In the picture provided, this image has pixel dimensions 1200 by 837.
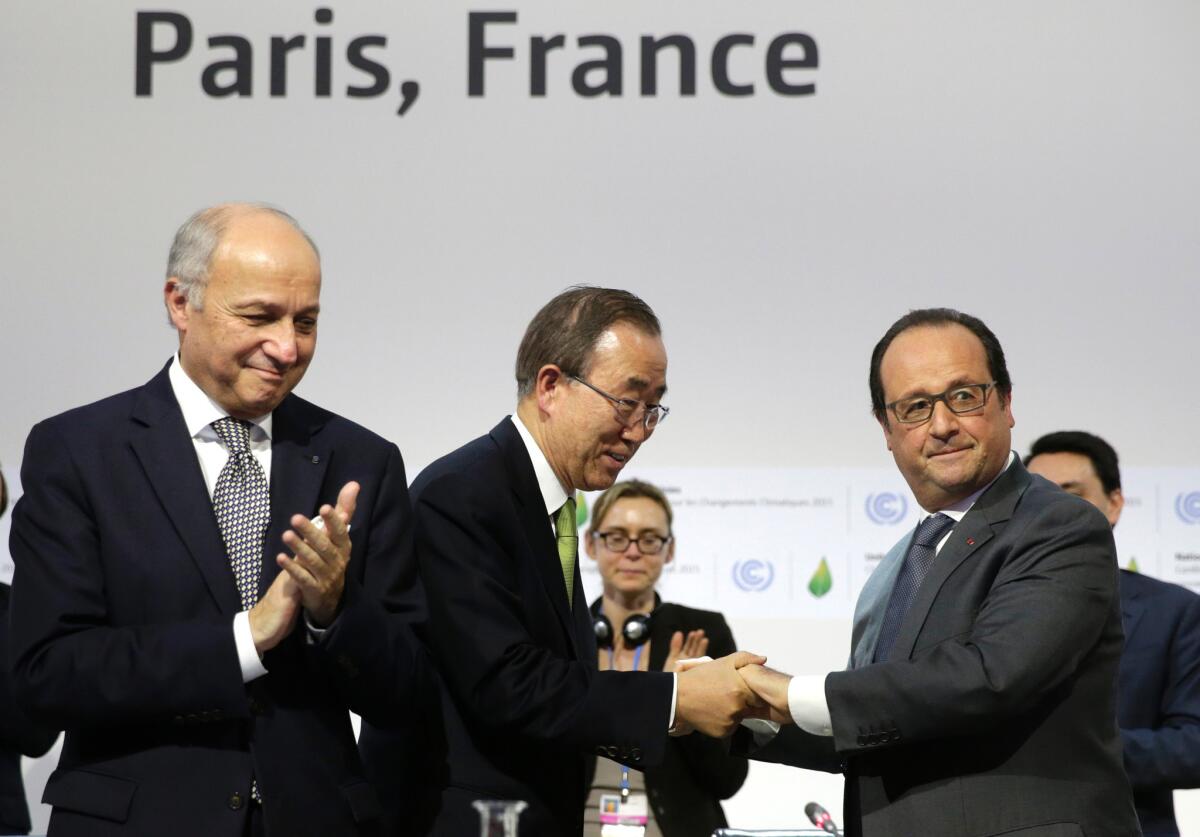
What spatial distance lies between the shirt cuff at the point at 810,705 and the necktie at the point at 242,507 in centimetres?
103

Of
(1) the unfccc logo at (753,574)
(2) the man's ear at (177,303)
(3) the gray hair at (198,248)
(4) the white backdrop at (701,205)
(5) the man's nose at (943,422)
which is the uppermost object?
(4) the white backdrop at (701,205)

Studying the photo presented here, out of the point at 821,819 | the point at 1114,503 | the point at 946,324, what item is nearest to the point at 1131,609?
the point at 1114,503

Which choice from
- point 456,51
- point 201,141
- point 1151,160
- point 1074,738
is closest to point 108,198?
point 201,141

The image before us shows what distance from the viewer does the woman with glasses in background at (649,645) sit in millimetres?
3619

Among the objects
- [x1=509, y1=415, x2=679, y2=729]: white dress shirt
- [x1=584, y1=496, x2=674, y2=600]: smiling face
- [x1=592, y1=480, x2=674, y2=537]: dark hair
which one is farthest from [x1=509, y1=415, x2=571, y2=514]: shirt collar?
[x1=592, y1=480, x2=674, y2=537]: dark hair

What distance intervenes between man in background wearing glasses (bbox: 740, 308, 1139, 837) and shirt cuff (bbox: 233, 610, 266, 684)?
105cm

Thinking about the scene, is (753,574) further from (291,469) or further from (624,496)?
(291,469)

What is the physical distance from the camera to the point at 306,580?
2.20 m

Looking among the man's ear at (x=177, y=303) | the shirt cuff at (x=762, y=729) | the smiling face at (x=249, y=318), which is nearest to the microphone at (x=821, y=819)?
the shirt cuff at (x=762, y=729)

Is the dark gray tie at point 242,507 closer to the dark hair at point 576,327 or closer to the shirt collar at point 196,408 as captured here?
the shirt collar at point 196,408

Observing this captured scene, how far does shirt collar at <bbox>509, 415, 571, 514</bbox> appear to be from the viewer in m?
2.95

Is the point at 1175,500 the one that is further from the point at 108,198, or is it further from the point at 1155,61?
the point at 108,198

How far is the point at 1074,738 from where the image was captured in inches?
102

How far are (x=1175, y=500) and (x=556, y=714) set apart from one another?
4155mm
